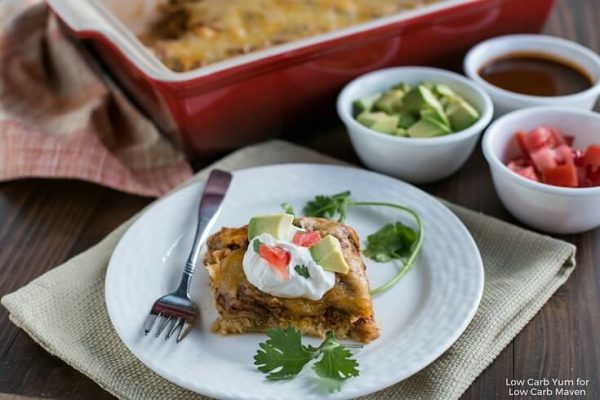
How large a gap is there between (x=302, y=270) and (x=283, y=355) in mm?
180

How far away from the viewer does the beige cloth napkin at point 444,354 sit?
162cm

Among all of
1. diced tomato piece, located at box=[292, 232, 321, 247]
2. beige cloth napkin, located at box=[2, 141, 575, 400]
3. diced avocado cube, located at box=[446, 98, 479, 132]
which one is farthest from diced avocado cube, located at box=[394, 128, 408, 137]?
diced tomato piece, located at box=[292, 232, 321, 247]

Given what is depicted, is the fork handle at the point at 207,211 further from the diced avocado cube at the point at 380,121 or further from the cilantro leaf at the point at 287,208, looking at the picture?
the diced avocado cube at the point at 380,121

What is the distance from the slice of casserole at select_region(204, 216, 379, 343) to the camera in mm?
1641

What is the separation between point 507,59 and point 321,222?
1.16m

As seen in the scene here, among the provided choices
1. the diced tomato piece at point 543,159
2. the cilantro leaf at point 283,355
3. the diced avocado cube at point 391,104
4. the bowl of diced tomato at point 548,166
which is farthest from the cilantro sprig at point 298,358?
the diced avocado cube at point 391,104

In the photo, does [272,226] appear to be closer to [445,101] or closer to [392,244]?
[392,244]

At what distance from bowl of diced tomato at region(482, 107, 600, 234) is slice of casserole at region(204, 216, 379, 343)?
1.80 ft

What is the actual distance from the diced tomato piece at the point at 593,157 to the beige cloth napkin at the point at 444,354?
0.84ft

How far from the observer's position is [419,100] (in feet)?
7.39

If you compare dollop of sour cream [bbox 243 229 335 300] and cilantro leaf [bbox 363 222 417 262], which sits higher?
dollop of sour cream [bbox 243 229 335 300]

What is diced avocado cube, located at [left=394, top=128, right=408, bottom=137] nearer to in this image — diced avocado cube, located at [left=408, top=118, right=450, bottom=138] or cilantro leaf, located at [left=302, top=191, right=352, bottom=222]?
diced avocado cube, located at [left=408, top=118, right=450, bottom=138]

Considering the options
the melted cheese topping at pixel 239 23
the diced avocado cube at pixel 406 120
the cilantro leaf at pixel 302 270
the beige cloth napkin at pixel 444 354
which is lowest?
the beige cloth napkin at pixel 444 354

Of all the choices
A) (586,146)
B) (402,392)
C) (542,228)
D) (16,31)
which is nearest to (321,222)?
(402,392)
